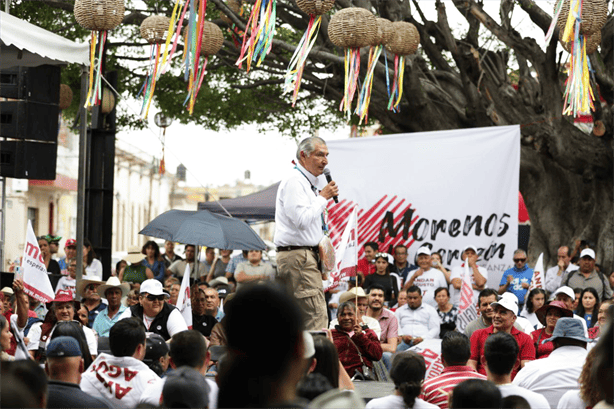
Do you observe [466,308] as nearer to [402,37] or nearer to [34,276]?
[402,37]

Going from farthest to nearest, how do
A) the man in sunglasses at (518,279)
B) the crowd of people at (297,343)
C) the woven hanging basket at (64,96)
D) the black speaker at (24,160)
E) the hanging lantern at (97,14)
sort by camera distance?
the woven hanging basket at (64,96) → the man in sunglasses at (518,279) → the hanging lantern at (97,14) → the black speaker at (24,160) → the crowd of people at (297,343)

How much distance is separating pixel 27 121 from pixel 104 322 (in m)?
2.31

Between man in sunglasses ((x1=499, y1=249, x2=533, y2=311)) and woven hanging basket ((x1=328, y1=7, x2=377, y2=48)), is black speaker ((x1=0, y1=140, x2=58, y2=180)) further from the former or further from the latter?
man in sunglasses ((x1=499, y1=249, x2=533, y2=311))

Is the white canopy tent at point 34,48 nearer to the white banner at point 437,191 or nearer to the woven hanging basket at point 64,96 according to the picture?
the white banner at point 437,191

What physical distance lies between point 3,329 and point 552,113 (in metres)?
11.2

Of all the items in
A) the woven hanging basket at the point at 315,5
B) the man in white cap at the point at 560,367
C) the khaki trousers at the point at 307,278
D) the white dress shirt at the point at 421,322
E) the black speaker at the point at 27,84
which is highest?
the woven hanging basket at the point at 315,5

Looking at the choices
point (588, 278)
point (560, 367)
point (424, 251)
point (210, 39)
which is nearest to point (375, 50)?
point (210, 39)

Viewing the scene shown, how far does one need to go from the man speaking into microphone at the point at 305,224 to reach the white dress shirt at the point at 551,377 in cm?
145

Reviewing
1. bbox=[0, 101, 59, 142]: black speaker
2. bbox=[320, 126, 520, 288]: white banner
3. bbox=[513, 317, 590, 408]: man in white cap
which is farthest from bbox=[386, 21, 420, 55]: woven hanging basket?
bbox=[513, 317, 590, 408]: man in white cap

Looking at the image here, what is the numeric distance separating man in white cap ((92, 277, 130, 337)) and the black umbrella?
117 cm

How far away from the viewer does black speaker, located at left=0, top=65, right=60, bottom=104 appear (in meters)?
9.71

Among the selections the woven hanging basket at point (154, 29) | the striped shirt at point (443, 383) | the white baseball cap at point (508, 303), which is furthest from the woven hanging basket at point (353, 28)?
the striped shirt at point (443, 383)

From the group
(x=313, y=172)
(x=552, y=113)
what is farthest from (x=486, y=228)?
(x=313, y=172)

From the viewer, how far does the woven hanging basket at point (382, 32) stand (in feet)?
37.6
